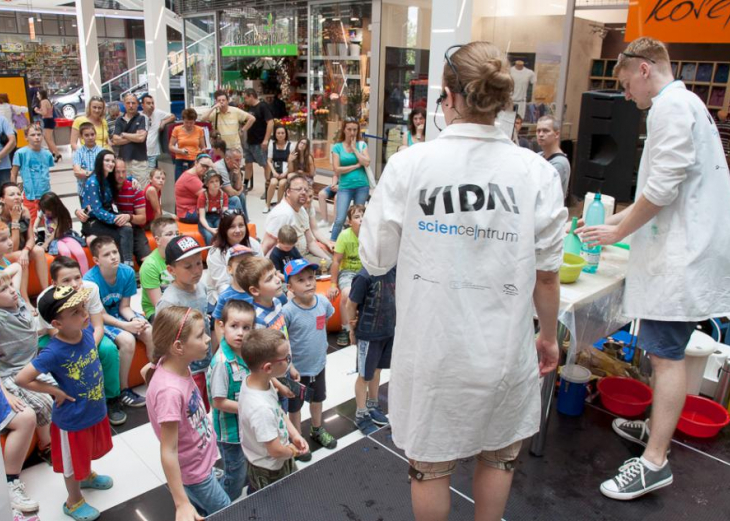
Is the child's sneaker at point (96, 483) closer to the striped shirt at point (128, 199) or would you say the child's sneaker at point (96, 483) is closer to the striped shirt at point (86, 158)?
the striped shirt at point (128, 199)

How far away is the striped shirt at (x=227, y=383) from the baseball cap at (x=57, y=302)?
0.64 meters


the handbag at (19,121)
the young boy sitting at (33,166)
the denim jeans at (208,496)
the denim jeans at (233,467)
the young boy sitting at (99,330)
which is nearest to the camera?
the denim jeans at (208,496)

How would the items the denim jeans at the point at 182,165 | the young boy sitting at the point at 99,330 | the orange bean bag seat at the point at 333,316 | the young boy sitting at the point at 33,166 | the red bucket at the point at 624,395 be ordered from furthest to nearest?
1. the denim jeans at the point at 182,165
2. the young boy sitting at the point at 33,166
3. the orange bean bag seat at the point at 333,316
4. the young boy sitting at the point at 99,330
5. the red bucket at the point at 624,395

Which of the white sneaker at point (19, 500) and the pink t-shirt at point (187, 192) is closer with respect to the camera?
the white sneaker at point (19, 500)

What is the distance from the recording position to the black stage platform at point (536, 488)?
220cm

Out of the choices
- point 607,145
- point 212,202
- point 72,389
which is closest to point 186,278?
point 72,389

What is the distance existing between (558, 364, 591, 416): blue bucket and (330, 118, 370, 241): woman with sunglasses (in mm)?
4061

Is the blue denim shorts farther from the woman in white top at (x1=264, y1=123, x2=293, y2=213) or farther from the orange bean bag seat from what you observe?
the woman in white top at (x1=264, y1=123, x2=293, y2=213)

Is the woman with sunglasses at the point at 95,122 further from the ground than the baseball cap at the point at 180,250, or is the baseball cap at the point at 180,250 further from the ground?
A: the woman with sunglasses at the point at 95,122

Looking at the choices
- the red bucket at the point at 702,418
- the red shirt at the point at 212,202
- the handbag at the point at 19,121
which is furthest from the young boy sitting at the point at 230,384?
the handbag at the point at 19,121

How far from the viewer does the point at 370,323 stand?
3232 mm

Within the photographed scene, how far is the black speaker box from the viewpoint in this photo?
4273mm

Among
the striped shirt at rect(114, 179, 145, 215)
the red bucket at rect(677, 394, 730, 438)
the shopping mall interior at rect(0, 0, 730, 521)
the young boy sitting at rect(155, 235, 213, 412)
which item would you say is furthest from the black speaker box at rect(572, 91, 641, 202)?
the striped shirt at rect(114, 179, 145, 215)

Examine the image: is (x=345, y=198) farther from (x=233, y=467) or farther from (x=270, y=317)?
(x=233, y=467)
